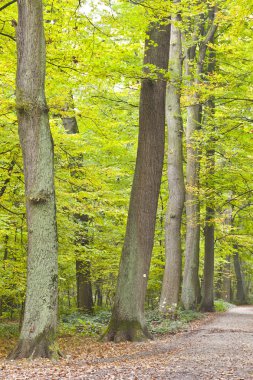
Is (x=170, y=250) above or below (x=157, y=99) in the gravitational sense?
below

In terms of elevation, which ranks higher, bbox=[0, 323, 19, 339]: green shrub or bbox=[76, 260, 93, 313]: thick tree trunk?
bbox=[76, 260, 93, 313]: thick tree trunk

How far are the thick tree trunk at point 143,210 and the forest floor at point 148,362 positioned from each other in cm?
56

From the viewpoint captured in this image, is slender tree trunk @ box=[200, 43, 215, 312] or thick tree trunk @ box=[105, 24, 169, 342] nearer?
thick tree trunk @ box=[105, 24, 169, 342]

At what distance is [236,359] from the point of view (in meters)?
6.79

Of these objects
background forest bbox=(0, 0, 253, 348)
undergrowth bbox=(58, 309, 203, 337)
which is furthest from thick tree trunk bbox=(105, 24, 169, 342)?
undergrowth bbox=(58, 309, 203, 337)

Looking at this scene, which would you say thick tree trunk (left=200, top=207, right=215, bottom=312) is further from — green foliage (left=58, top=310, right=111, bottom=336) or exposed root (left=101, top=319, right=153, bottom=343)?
exposed root (left=101, top=319, right=153, bottom=343)

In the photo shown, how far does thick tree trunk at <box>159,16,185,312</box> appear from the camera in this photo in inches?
531

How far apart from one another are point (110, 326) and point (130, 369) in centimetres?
334

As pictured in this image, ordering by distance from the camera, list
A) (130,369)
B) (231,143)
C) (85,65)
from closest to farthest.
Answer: (130,369) → (85,65) → (231,143)

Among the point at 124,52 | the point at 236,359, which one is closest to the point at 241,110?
the point at 124,52

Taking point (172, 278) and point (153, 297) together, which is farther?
point (153, 297)

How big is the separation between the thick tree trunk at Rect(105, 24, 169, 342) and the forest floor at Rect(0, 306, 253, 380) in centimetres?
56

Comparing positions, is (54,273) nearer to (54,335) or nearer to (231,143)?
(54,335)

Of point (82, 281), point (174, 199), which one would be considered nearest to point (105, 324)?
point (82, 281)
